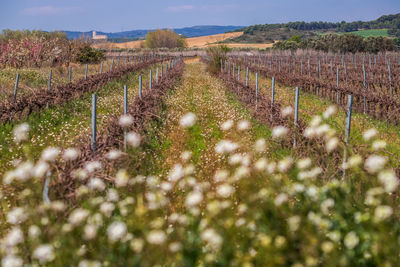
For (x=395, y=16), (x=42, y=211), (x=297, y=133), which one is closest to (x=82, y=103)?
(x=297, y=133)

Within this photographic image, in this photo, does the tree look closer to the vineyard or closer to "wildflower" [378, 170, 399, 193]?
the vineyard

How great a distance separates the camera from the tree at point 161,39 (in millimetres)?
87438

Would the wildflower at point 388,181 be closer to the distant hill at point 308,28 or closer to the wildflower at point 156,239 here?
the wildflower at point 156,239

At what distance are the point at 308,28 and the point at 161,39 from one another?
96553 millimetres

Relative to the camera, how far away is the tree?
87.4 meters

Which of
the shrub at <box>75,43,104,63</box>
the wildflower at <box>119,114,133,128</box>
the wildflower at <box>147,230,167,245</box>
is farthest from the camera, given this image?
the shrub at <box>75,43,104,63</box>

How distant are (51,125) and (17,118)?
2.93ft

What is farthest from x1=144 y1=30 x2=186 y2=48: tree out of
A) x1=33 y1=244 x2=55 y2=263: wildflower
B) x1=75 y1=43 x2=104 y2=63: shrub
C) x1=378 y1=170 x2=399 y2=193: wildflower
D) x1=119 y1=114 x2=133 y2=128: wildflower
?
x1=33 y1=244 x2=55 y2=263: wildflower

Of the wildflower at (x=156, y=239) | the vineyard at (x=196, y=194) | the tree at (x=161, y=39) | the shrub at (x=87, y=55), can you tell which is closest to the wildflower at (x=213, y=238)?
the vineyard at (x=196, y=194)

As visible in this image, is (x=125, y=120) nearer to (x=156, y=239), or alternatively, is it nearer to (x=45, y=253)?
(x=45, y=253)

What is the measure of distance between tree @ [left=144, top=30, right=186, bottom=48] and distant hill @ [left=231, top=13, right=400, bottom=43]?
39.5m

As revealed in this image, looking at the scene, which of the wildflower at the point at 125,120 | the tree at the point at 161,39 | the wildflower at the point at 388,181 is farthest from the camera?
the tree at the point at 161,39

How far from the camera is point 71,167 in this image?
4.16 m

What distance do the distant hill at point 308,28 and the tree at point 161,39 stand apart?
3952 centimetres
